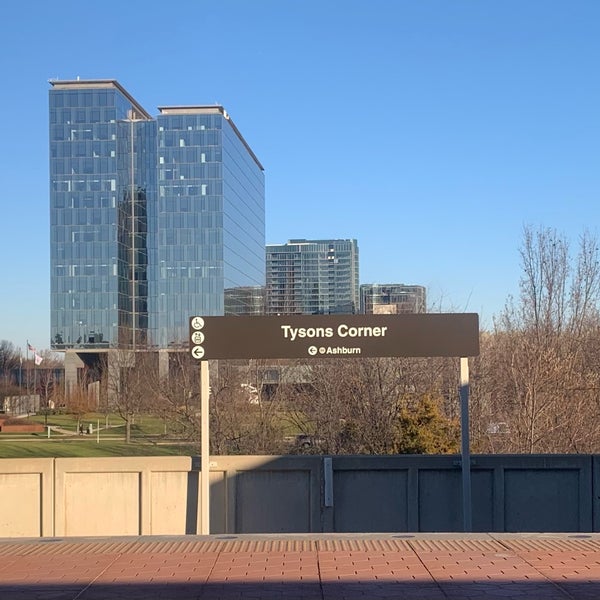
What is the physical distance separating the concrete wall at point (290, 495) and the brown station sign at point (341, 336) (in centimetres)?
157

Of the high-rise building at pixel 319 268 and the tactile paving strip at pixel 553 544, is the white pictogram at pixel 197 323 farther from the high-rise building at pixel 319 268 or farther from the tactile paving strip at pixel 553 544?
the high-rise building at pixel 319 268

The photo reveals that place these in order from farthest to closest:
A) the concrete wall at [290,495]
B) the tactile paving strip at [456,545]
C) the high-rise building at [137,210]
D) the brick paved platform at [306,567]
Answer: the high-rise building at [137,210]
the concrete wall at [290,495]
the tactile paving strip at [456,545]
the brick paved platform at [306,567]

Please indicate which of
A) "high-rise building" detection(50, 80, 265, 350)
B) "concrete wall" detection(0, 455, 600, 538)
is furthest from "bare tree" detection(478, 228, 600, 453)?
"high-rise building" detection(50, 80, 265, 350)

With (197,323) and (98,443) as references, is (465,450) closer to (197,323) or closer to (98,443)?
(197,323)

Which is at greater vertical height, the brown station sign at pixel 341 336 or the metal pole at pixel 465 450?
the brown station sign at pixel 341 336

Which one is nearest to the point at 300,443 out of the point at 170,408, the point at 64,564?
the point at 170,408

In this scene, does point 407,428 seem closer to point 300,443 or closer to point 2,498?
point 300,443

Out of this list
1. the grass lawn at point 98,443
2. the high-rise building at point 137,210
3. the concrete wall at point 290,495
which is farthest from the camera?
the high-rise building at point 137,210

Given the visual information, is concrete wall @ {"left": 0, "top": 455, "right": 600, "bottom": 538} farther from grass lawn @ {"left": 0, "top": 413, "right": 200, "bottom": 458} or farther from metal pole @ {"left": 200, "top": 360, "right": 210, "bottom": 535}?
grass lawn @ {"left": 0, "top": 413, "right": 200, "bottom": 458}

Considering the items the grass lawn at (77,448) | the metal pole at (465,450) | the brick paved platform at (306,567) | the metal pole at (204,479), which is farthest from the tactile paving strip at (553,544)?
the grass lawn at (77,448)

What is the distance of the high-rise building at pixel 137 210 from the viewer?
286 feet

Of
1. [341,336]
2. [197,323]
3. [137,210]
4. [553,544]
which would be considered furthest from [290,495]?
[137,210]

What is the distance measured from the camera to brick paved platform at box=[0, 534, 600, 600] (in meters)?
6.23

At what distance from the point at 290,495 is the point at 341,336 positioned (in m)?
2.31
